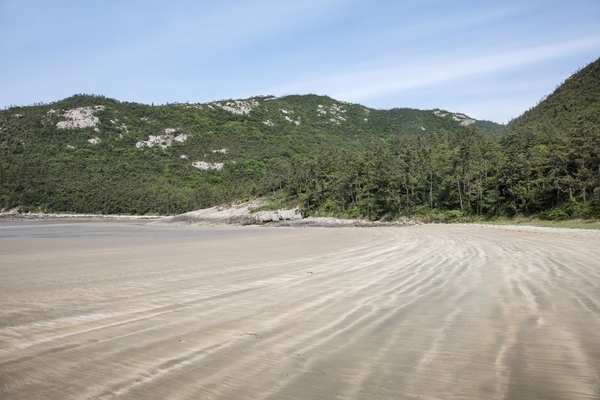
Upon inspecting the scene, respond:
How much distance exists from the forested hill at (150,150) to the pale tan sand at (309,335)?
7603 cm

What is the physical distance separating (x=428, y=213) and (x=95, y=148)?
470ft

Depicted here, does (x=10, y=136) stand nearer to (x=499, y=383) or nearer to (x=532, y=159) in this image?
(x=532, y=159)

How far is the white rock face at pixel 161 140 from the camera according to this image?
158875 mm

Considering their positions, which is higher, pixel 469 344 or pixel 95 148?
pixel 95 148

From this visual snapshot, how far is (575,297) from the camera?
646 centimetres

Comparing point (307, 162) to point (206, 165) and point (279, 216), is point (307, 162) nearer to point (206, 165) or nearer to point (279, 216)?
point (279, 216)

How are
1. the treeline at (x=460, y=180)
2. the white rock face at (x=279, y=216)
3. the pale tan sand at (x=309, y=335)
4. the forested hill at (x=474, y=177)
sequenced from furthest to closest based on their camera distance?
1. the white rock face at (x=279, y=216)
2. the forested hill at (x=474, y=177)
3. the treeline at (x=460, y=180)
4. the pale tan sand at (x=309, y=335)

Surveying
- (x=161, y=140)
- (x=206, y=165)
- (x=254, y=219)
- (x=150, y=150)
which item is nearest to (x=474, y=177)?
(x=254, y=219)

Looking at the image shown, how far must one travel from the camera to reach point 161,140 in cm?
16200

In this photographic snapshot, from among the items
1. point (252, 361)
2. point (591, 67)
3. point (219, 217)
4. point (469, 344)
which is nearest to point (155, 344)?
point (252, 361)

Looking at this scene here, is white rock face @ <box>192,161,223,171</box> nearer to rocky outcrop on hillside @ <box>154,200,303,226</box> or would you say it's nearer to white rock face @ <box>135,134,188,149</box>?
white rock face @ <box>135,134,188,149</box>

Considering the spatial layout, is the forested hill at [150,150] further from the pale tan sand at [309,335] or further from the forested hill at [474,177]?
the pale tan sand at [309,335]

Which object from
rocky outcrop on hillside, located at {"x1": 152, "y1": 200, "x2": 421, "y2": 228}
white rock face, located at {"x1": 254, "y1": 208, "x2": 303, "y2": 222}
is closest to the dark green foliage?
white rock face, located at {"x1": 254, "y1": 208, "x2": 303, "y2": 222}

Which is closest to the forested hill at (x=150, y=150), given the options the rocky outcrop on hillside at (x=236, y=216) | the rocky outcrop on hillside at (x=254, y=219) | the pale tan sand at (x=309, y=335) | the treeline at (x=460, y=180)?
the rocky outcrop on hillside at (x=236, y=216)
